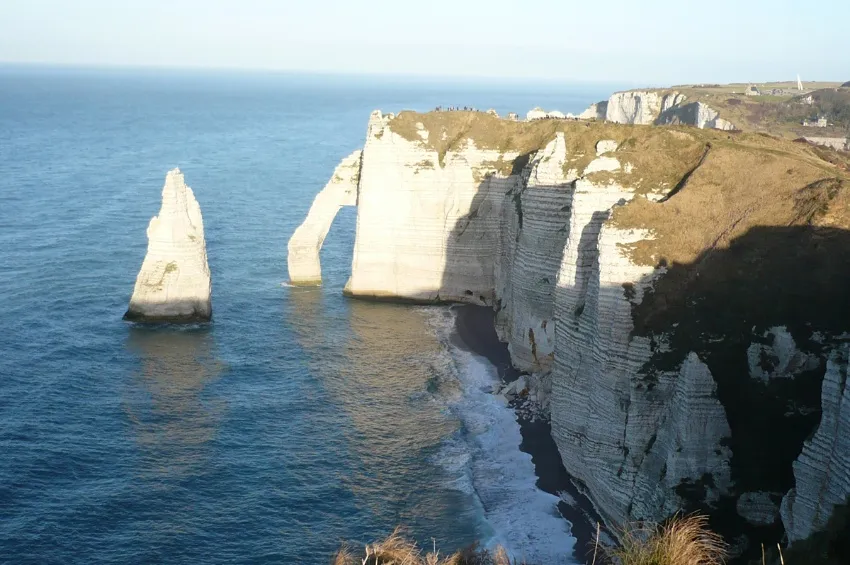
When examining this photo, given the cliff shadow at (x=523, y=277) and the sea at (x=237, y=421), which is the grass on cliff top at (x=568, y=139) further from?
the sea at (x=237, y=421)

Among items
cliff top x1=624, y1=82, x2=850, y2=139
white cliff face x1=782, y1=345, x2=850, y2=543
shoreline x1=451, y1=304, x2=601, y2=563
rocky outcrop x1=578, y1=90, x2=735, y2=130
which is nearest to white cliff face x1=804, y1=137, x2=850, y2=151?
cliff top x1=624, y1=82, x2=850, y2=139

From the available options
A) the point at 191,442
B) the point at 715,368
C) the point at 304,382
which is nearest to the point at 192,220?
the point at 304,382

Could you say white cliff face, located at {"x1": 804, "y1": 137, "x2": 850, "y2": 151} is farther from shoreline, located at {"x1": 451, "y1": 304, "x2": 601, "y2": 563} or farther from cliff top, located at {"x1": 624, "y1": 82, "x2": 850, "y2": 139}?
shoreline, located at {"x1": 451, "y1": 304, "x2": 601, "y2": 563}

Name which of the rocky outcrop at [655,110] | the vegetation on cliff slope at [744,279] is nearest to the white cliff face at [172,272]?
the vegetation on cliff slope at [744,279]

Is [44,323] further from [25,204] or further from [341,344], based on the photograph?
[25,204]

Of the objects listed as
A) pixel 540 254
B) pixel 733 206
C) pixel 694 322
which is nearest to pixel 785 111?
pixel 540 254
